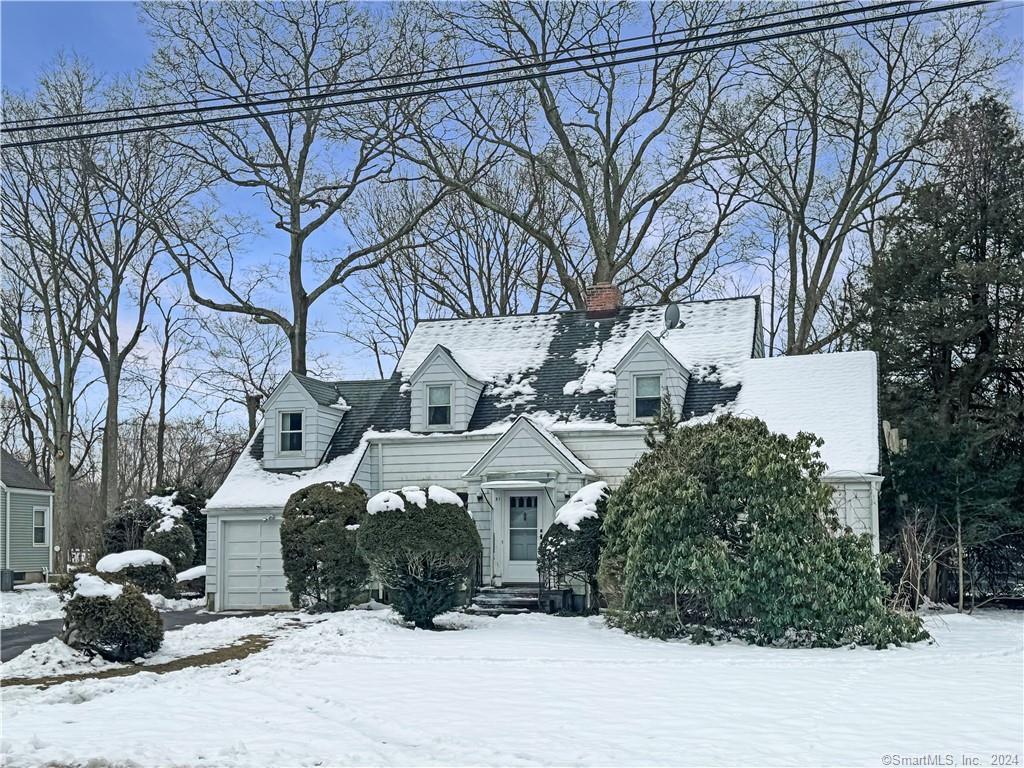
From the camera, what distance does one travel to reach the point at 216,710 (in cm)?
965

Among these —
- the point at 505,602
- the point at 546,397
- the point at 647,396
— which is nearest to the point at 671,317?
the point at 647,396

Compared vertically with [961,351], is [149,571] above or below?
below

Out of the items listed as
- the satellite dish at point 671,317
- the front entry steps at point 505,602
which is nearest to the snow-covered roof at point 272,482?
the front entry steps at point 505,602

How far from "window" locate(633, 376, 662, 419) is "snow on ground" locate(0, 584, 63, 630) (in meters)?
11.4

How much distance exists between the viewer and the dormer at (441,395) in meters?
21.8

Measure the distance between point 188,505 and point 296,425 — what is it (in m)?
5.19

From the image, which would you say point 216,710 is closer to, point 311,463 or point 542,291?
point 311,463

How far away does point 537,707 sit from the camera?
380 inches

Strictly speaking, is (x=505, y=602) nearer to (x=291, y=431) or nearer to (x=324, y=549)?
(x=324, y=549)

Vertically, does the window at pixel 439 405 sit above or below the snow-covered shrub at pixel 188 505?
above

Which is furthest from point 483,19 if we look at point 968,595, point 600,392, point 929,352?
point 968,595

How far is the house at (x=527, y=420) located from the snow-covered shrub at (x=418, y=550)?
375cm

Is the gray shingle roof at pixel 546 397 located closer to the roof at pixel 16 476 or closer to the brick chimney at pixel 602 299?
the brick chimney at pixel 602 299

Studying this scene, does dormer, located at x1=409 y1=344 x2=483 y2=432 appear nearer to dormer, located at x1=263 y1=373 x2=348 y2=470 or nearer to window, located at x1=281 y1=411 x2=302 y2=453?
dormer, located at x1=263 y1=373 x2=348 y2=470
